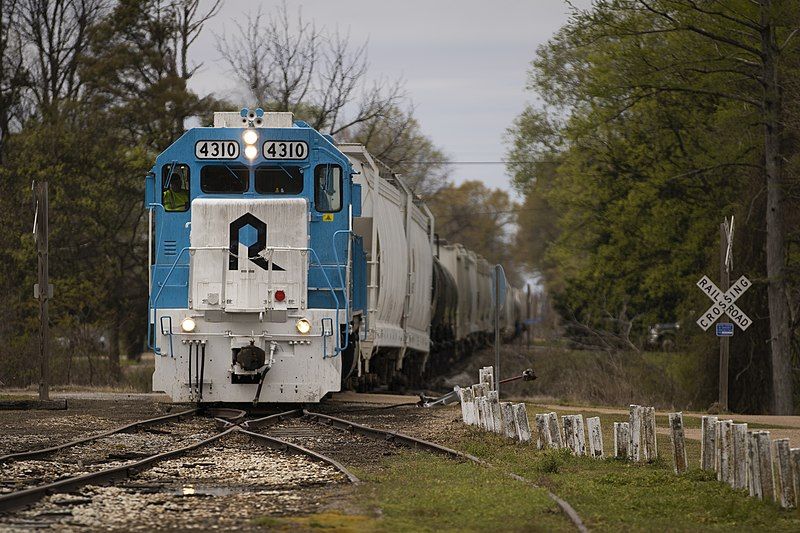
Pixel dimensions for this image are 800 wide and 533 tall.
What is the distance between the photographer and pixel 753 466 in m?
10.3

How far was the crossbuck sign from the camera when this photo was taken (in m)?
24.9

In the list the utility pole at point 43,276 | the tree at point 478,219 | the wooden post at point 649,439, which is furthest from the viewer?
the tree at point 478,219

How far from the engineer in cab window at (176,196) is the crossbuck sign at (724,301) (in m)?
10.9

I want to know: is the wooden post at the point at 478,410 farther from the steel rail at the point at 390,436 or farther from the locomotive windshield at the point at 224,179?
the locomotive windshield at the point at 224,179

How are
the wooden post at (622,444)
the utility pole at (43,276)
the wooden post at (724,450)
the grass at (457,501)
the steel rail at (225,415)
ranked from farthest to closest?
the utility pole at (43,276)
the steel rail at (225,415)
the wooden post at (622,444)
the wooden post at (724,450)
the grass at (457,501)

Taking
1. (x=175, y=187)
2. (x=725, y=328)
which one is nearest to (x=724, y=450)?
(x=175, y=187)

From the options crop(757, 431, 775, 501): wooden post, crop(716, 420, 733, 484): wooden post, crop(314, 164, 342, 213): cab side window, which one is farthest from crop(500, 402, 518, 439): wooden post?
crop(757, 431, 775, 501): wooden post

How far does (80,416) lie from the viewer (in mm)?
18641

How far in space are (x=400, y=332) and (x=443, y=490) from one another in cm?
1452

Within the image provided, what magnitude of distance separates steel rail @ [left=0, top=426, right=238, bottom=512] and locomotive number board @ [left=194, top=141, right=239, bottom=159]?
644cm

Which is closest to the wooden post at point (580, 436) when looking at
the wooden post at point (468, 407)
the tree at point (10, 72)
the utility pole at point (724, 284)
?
the wooden post at point (468, 407)

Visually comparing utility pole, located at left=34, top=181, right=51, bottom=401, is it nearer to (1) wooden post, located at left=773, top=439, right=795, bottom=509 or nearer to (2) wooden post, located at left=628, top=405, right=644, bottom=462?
(2) wooden post, located at left=628, top=405, right=644, bottom=462

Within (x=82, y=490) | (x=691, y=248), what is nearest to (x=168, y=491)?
(x=82, y=490)

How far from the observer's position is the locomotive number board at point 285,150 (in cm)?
1883
